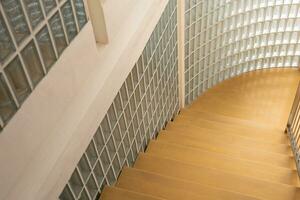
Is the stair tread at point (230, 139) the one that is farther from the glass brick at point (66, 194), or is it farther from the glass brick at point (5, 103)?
the glass brick at point (5, 103)

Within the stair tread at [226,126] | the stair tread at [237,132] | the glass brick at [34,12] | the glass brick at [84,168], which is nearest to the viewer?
the glass brick at [34,12]

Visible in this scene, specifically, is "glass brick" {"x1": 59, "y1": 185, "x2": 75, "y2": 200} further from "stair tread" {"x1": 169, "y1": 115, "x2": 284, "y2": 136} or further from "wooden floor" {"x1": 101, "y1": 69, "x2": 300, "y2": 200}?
"stair tread" {"x1": 169, "y1": 115, "x2": 284, "y2": 136}

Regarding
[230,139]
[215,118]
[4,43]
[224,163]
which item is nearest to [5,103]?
[4,43]

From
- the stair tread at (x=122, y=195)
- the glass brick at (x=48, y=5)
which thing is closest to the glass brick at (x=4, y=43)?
the glass brick at (x=48, y=5)

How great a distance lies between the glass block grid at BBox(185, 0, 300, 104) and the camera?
3.89 meters

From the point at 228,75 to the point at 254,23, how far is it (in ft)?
2.58

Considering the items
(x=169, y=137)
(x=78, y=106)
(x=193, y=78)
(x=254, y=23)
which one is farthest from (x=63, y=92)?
(x=254, y=23)

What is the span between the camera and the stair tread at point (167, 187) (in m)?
2.55

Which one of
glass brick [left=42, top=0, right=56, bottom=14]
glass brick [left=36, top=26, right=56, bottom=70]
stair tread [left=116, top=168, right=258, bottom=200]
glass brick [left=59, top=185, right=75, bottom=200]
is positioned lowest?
glass brick [left=59, top=185, right=75, bottom=200]

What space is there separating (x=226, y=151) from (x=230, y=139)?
223 mm

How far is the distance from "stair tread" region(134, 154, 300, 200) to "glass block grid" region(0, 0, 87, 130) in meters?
1.54

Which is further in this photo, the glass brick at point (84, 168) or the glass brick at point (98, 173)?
the glass brick at point (98, 173)

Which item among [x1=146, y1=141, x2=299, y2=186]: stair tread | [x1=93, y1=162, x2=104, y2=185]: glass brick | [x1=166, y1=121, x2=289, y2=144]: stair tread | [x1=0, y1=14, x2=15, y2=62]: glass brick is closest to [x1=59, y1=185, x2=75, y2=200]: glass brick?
[x1=93, y1=162, x2=104, y2=185]: glass brick

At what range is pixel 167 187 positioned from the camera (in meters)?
2.60
